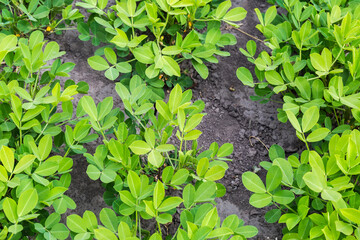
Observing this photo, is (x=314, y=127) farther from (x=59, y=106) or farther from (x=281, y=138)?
(x=59, y=106)

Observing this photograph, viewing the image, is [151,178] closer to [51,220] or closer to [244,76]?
[51,220]

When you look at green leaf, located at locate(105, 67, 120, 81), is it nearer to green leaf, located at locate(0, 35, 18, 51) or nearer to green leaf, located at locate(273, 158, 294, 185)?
green leaf, located at locate(0, 35, 18, 51)

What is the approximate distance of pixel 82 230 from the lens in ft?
4.83

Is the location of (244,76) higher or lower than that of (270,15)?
lower

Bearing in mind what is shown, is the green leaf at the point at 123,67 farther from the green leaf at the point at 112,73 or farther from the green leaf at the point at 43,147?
the green leaf at the point at 43,147

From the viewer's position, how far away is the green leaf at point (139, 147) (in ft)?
5.10

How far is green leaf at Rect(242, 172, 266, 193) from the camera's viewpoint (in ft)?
5.26

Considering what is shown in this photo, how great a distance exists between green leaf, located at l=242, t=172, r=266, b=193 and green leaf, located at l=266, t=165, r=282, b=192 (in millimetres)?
27

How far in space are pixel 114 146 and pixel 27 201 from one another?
372 millimetres

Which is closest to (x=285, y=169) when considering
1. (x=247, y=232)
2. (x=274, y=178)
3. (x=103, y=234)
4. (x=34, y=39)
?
(x=274, y=178)

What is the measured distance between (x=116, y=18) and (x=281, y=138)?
1.07m

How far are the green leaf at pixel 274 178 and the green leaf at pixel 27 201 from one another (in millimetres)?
873

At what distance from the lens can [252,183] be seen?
161cm

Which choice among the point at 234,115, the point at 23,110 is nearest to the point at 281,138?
the point at 234,115
